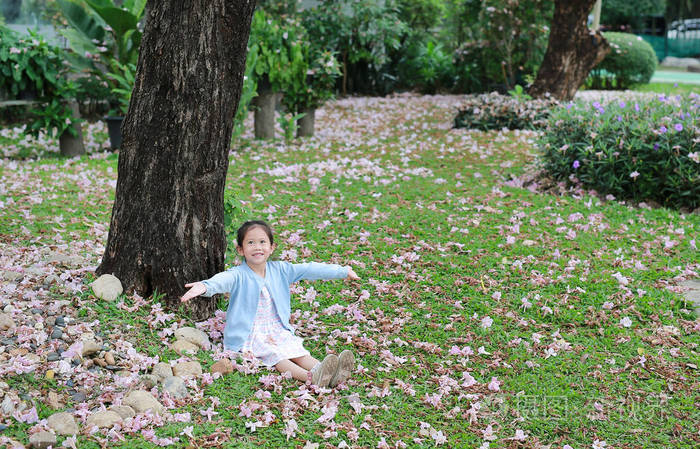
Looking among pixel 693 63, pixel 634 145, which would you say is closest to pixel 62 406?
pixel 634 145

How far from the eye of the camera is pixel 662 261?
5.37 m

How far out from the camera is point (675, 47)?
115 ft

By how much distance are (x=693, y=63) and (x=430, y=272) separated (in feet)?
102

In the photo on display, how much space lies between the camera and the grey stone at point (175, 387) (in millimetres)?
3328

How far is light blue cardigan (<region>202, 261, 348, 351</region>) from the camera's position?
3781 mm

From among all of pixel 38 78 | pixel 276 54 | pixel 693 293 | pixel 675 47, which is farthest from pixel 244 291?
pixel 675 47

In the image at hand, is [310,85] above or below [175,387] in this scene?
above

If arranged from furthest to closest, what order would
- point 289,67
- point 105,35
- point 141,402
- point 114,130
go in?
point 289,67
point 105,35
point 114,130
point 141,402

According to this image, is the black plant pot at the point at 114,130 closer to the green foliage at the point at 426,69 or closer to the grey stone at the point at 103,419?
the grey stone at the point at 103,419

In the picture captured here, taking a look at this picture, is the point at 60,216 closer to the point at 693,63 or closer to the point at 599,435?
the point at 599,435

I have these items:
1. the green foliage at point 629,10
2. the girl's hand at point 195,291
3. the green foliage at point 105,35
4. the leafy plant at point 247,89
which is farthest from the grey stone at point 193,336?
the green foliage at point 629,10

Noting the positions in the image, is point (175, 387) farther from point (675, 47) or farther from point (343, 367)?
point (675, 47)

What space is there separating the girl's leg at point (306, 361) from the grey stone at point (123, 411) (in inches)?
38.5

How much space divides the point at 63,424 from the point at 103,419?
17 centimetres
